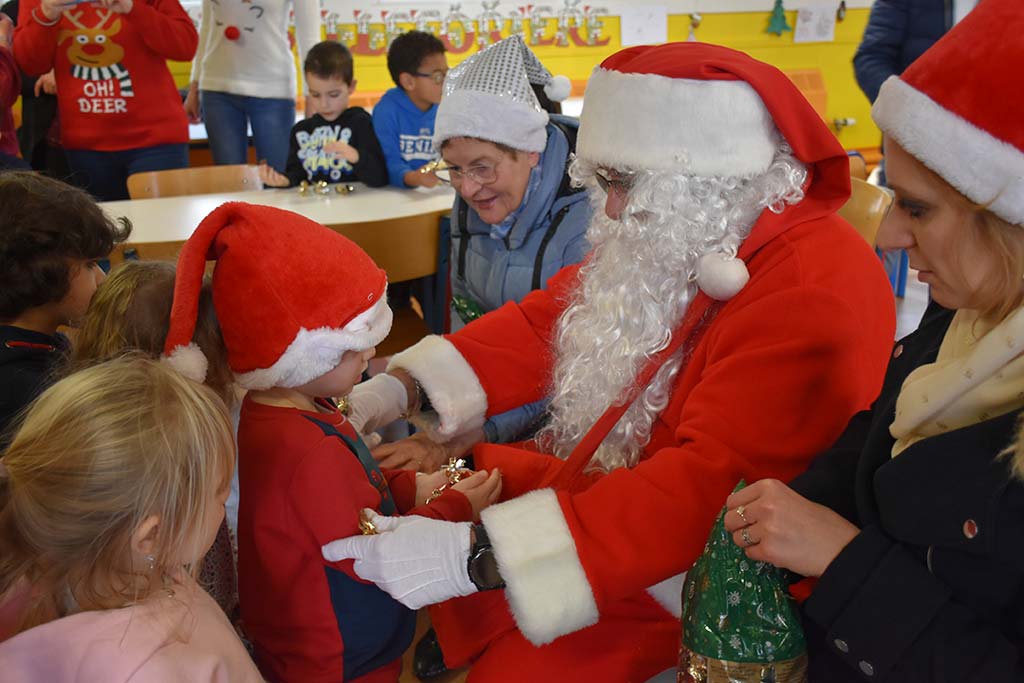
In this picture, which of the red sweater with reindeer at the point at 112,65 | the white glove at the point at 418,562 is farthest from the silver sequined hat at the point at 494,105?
the red sweater with reindeer at the point at 112,65

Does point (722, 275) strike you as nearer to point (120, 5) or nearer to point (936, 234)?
point (936, 234)

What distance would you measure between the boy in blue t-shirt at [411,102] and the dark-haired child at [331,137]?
0.29ft

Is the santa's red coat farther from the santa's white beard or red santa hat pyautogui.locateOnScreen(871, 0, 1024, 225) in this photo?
red santa hat pyautogui.locateOnScreen(871, 0, 1024, 225)

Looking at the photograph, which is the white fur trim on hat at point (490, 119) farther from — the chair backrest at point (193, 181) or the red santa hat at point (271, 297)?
the chair backrest at point (193, 181)

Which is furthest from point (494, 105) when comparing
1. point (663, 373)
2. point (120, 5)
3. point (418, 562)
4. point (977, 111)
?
point (120, 5)

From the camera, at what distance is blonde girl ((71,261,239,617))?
63.1 inches

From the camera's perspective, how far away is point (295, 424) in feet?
5.01

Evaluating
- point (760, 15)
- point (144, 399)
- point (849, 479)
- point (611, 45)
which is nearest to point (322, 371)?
point (144, 399)

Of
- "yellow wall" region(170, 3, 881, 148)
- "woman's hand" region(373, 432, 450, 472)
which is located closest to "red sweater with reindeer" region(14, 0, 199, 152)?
"woman's hand" region(373, 432, 450, 472)

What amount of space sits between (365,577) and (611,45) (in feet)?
25.0

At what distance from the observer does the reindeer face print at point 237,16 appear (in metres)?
4.93

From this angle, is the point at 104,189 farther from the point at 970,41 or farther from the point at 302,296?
the point at 970,41

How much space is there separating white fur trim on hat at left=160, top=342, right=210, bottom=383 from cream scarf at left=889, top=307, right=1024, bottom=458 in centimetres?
109

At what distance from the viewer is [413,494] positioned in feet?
6.06
